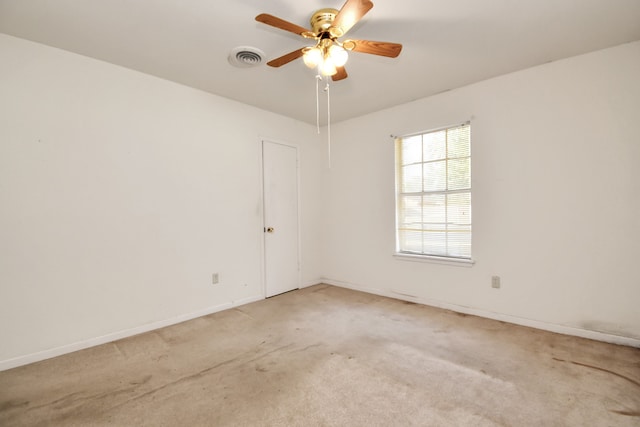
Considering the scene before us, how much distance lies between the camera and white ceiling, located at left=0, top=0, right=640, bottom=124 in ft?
6.44

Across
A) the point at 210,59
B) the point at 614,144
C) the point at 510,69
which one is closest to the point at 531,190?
the point at 614,144

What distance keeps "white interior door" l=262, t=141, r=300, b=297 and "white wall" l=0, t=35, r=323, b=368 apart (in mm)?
256

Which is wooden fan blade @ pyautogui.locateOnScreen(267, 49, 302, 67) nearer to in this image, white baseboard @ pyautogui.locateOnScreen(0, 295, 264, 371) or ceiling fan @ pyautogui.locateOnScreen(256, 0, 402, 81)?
ceiling fan @ pyautogui.locateOnScreen(256, 0, 402, 81)

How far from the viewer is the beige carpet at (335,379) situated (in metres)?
1.69

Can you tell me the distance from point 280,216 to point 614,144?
357 cm

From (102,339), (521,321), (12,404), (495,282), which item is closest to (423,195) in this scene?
(495,282)

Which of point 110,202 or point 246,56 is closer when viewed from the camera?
point 246,56

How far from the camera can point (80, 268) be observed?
8.24ft

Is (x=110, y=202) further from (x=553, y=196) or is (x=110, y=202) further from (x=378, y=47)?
(x=553, y=196)

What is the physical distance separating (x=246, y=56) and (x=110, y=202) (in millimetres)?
1826

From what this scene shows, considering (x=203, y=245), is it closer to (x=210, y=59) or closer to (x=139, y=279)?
(x=139, y=279)

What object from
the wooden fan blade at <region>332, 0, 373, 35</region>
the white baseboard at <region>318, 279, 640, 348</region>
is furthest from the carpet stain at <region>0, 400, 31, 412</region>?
the white baseboard at <region>318, 279, 640, 348</region>

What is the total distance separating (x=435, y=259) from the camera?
11.4 ft

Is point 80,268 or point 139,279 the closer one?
point 80,268
